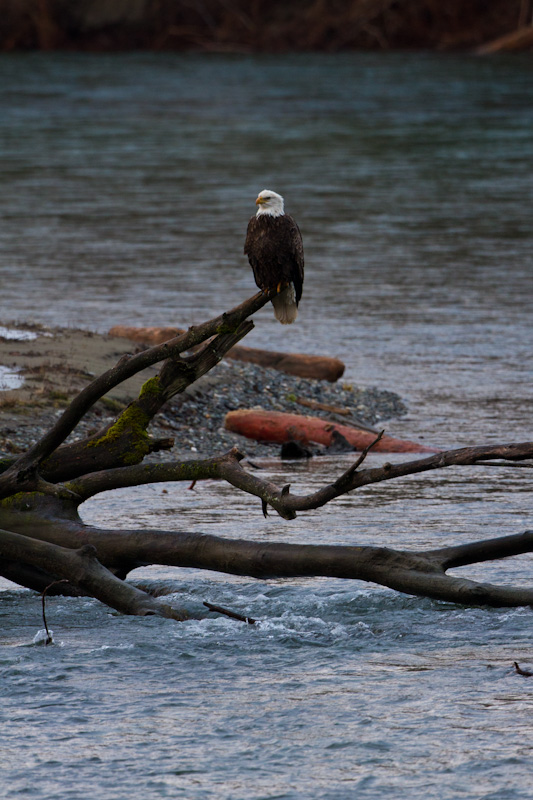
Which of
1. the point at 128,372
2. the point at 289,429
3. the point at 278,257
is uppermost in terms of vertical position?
the point at 278,257

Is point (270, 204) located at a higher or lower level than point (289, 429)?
higher

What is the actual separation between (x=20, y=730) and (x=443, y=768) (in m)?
2.56

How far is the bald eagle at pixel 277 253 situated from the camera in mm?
10016

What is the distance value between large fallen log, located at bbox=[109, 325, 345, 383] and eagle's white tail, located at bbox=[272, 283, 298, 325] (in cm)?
819

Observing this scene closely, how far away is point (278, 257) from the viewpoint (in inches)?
394

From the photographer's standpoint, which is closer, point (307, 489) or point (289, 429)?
point (307, 489)

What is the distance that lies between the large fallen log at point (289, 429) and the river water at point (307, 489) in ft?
1.91

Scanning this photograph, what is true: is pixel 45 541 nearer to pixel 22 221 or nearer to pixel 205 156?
pixel 22 221

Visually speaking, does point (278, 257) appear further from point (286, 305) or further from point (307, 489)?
point (307, 489)

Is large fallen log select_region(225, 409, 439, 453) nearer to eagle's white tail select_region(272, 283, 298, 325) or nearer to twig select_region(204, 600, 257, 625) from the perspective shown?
eagle's white tail select_region(272, 283, 298, 325)

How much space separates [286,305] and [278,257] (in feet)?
1.49

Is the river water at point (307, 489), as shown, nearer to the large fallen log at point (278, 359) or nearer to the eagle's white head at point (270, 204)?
the large fallen log at point (278, 359)

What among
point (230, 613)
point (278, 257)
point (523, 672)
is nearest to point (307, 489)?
point (278, 257)

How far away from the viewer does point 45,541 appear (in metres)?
9.52
